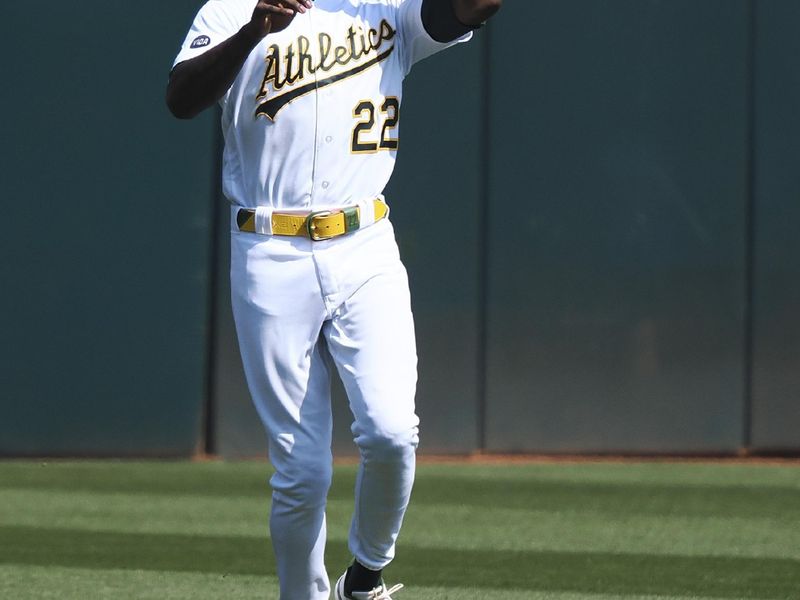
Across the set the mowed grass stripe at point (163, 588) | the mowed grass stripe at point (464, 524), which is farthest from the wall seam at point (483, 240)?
the mowed grass stripe at point (163, 588)

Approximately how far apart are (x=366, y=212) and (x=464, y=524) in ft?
9.72

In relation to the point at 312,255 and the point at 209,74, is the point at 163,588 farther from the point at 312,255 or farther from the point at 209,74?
the point at 209,74

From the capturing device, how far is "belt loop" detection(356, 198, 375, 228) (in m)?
4.29

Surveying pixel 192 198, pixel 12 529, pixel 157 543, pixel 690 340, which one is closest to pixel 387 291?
pixel 157 543

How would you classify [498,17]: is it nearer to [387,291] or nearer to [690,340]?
[690,340]

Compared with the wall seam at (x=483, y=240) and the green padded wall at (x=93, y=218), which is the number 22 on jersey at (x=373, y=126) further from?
the wall seam at (x=483, y=240)

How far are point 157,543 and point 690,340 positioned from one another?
4478 mm

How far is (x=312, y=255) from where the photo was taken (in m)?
4.22

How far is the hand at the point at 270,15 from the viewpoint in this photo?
3951mm

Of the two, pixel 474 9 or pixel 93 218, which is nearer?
pixel 474 9

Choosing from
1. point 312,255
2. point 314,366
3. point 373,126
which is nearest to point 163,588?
point 314,366

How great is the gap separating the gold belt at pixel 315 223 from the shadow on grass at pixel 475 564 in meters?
1.71

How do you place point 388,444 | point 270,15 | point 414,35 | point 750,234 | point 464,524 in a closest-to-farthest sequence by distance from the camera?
1. point 270,15
2. point 388,444
3. point 414,35
4. point 464,524
5. point 750,234

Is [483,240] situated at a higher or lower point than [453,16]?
lower
